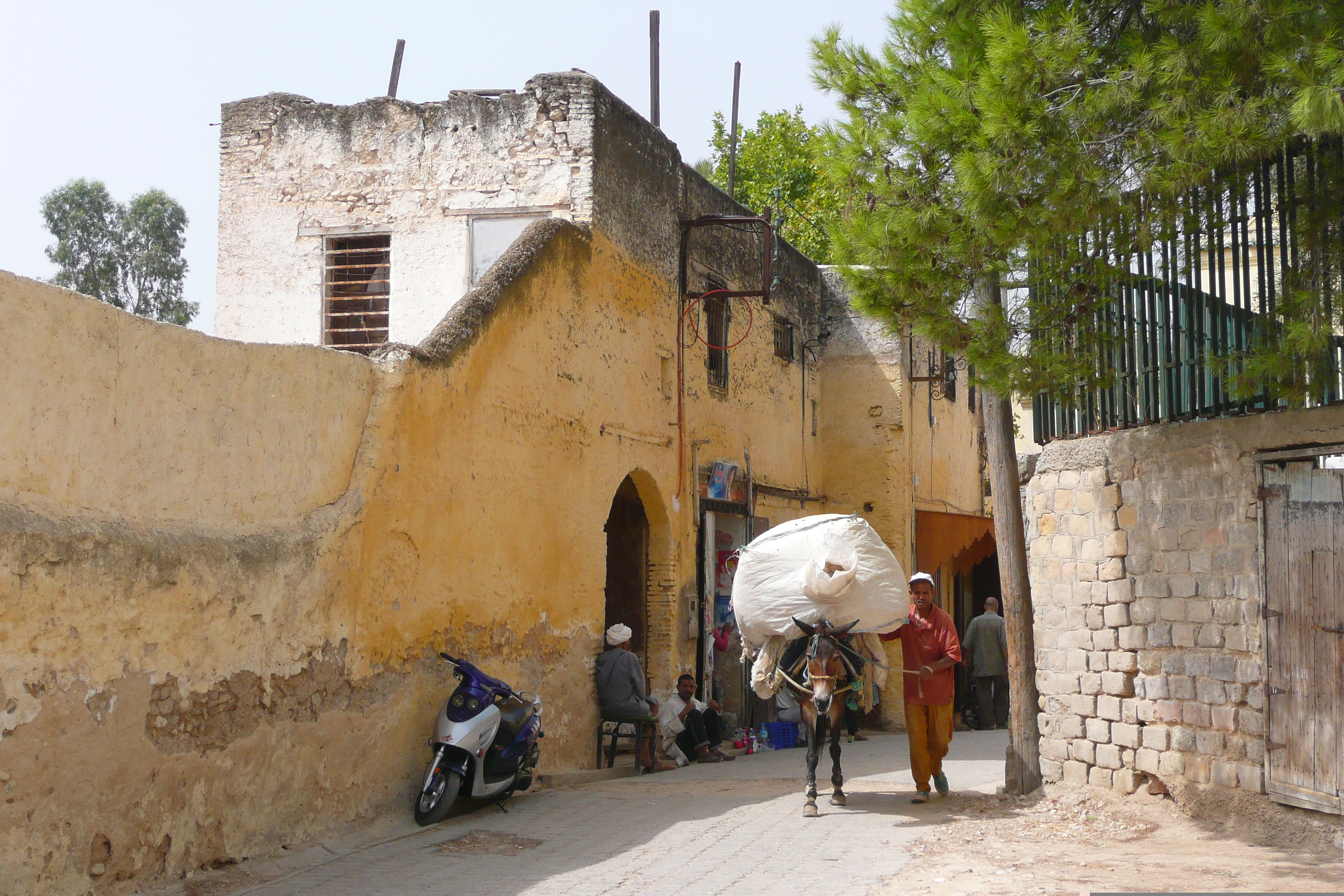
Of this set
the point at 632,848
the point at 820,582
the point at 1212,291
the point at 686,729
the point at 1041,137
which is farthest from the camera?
the point at 686,729

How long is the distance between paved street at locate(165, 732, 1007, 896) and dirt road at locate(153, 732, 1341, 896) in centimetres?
2

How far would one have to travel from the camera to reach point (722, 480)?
14.5m

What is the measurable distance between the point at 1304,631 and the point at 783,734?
860 centimetres

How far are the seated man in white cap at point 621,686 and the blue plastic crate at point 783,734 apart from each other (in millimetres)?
3581

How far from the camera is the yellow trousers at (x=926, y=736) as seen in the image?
8.95 meters

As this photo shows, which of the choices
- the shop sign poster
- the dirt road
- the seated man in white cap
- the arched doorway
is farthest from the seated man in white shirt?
the dirt road

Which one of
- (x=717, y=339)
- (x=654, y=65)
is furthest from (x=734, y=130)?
(x=717, y=339)

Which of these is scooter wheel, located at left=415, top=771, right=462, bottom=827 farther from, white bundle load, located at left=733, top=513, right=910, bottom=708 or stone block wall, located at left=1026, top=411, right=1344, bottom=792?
stone block wall, located at left=1026, top=411, right=1344, bottom=792

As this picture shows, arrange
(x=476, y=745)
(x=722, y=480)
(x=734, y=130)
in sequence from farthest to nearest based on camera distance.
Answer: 1. (x=734, y=130)
2. (x=722, y=480)
3. (x=476, y=745)

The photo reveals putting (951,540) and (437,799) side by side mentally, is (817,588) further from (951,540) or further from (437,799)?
(951,540)

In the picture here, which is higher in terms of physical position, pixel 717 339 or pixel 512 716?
pixel 717 339

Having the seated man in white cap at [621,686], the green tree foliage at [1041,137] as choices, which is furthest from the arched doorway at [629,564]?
the green tree foliage at [1041,137]

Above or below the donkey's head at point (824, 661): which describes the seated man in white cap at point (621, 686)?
below

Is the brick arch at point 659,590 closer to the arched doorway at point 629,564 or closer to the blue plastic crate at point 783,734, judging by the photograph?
the arched doorway at point 629,564
